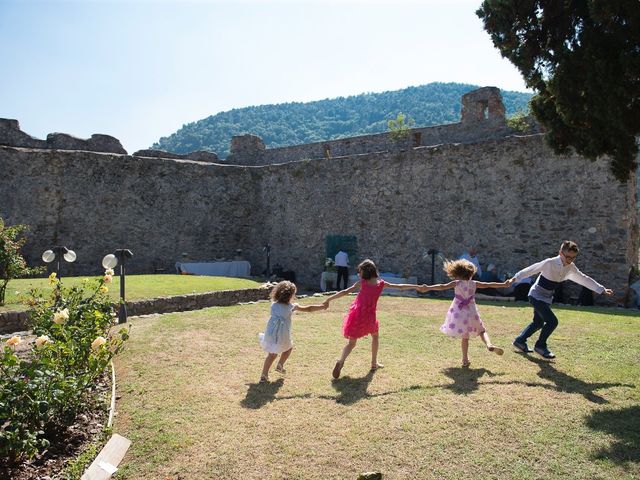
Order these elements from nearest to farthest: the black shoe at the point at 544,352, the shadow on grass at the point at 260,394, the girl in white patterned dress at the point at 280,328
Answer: the shadow on grass at the point at 260,394 < the girl in white patterned dress at the point at 280,328 < the black shoe at the point at 544,352

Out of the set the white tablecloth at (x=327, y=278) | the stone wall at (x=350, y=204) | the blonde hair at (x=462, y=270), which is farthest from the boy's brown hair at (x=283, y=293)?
the white tablecloth at (x=327, y=278)

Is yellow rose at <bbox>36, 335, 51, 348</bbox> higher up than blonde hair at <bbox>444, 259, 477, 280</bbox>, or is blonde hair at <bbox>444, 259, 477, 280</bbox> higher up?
blonde hair at <bbox>444, 259, 477, 280</bbox>

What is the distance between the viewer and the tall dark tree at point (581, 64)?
220 inches

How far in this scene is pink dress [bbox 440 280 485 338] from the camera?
268 inches

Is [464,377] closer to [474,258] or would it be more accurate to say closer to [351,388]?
[351,388]

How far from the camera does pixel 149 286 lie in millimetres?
14047

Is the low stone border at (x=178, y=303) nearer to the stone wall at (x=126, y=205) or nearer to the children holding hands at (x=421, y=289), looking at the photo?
the children holding hands at (x=421, y=289)

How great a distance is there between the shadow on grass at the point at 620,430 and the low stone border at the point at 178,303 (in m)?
9.59

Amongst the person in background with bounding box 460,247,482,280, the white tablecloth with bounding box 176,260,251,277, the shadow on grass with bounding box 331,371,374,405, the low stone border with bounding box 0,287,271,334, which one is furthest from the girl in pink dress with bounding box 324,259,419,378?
the white tablecloth with bounding box 176,260,251,277

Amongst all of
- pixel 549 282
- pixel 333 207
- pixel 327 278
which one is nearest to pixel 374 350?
pixel 549 282

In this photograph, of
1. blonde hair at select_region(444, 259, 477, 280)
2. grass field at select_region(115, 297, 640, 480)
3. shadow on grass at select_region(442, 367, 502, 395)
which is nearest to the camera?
grass field at select_region(115, 297, 640, 480)

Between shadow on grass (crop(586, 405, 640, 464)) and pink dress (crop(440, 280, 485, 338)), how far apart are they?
206 cm

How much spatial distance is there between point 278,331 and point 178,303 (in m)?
6.81

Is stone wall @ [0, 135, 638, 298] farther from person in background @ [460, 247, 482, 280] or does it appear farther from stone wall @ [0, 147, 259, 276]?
person in background @ [460, 247, 482, 280]
